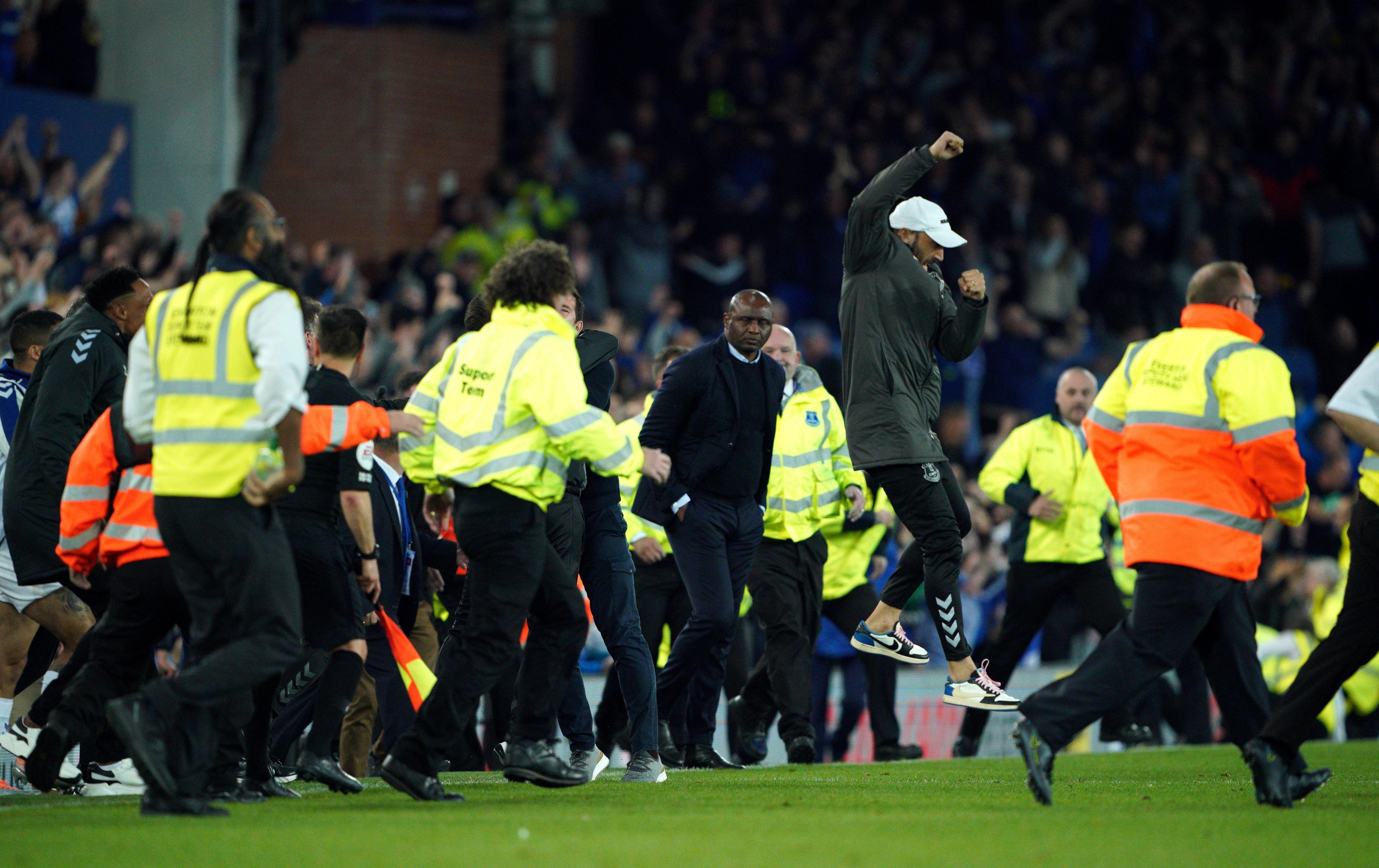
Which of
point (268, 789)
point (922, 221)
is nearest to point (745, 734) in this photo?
point (922, 221)

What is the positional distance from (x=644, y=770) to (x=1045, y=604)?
4.06m

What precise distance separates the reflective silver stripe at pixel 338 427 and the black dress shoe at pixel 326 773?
138 cm

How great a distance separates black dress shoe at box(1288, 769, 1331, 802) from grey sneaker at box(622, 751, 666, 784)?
9.15 ft

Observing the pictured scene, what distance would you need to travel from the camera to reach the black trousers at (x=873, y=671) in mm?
11117

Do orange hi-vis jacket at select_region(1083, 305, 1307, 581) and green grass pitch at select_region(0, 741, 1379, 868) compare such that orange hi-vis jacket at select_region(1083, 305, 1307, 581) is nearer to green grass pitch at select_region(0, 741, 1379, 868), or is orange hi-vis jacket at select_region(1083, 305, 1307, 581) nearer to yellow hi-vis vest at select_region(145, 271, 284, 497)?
green grass pitch at select_region(0, 741, 1379, 868)

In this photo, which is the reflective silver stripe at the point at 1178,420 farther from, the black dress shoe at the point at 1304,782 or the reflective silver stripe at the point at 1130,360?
the black dress shoe at the point at 1304,782

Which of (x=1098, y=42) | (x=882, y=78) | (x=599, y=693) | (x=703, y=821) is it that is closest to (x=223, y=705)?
(x=703, y=821)

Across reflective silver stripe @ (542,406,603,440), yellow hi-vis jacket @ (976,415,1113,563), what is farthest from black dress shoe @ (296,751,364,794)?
yellow hi-vis jacket @ (976,415,1113,563)

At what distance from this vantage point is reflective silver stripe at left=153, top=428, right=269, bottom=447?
6.32 meters

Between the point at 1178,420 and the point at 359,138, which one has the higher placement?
the point at 359,138

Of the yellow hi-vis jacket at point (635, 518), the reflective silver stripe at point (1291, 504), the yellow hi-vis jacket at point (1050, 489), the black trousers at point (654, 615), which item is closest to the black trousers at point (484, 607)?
the black trousers at point (654, 615)

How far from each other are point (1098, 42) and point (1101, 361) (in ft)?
18.8

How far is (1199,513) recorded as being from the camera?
7.04 metres

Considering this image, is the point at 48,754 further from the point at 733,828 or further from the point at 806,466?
the point at 806,466
